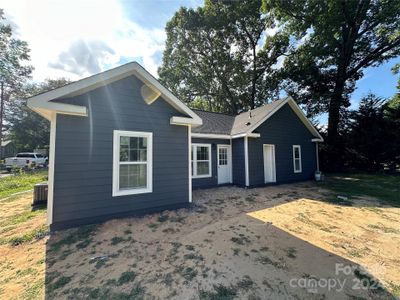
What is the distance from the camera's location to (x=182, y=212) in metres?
5.85

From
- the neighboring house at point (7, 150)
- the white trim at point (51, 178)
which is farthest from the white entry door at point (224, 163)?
the neighboring house at point (7, 150)

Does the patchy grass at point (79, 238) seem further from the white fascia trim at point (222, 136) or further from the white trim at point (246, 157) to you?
the white trim at point (246, 157)

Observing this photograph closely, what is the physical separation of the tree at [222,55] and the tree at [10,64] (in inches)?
677

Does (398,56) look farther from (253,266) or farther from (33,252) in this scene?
(33,252)

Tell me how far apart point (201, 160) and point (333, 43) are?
15.5 meters

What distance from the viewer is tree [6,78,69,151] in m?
26.5

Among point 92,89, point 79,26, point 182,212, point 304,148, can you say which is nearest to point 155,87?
point 92,89

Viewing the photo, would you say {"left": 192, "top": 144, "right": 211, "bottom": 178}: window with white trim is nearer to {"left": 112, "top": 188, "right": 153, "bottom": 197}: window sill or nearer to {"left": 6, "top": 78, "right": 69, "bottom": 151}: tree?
{"left": 112, "top": 188, "right": 153, "bottom": 197}: window sill

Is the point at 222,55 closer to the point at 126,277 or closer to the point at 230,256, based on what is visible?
the point at 230,256

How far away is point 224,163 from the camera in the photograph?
1044 cm

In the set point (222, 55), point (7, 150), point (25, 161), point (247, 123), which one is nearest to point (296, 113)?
point (247, 123)

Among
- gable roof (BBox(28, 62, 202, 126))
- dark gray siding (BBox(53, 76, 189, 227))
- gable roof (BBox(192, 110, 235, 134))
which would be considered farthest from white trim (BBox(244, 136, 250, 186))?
dark gray siding (BBox(53, 76, 189, 227))

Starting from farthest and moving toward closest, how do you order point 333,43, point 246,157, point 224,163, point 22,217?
point 333,43
point 224,163
point 246,157
point 22,217

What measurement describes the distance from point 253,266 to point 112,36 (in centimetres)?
886
